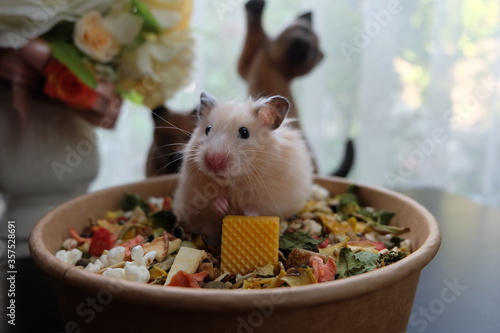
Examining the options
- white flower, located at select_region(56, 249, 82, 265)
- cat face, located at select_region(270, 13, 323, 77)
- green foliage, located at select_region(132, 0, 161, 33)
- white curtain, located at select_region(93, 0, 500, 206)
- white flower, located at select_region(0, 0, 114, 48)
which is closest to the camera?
white flower, located at select_region(56, 249, 82, 265)

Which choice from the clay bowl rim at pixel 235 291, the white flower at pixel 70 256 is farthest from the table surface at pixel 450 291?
the clay bowl rim at pixel 235 291

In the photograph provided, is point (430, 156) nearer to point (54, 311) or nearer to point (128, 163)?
point (128, 163)

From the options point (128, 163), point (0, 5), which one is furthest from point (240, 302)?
point (128, 163)

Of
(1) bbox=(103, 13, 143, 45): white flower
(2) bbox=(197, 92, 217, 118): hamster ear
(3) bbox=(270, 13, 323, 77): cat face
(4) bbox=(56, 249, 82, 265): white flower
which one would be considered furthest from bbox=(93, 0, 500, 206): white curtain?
(4) bbox=(56, 249, 82, 265): white flower

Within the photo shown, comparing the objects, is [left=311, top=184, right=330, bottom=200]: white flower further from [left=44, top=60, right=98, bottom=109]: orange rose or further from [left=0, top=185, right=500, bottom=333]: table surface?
[left=44, top=60, right=98, bottom=109]: orange rose

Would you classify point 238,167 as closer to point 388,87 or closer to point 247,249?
point 247,249

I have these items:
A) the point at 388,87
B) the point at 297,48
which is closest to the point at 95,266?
the point at 297,48

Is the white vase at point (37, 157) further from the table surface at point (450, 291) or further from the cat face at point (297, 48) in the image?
the cat face at point (297, 48)
